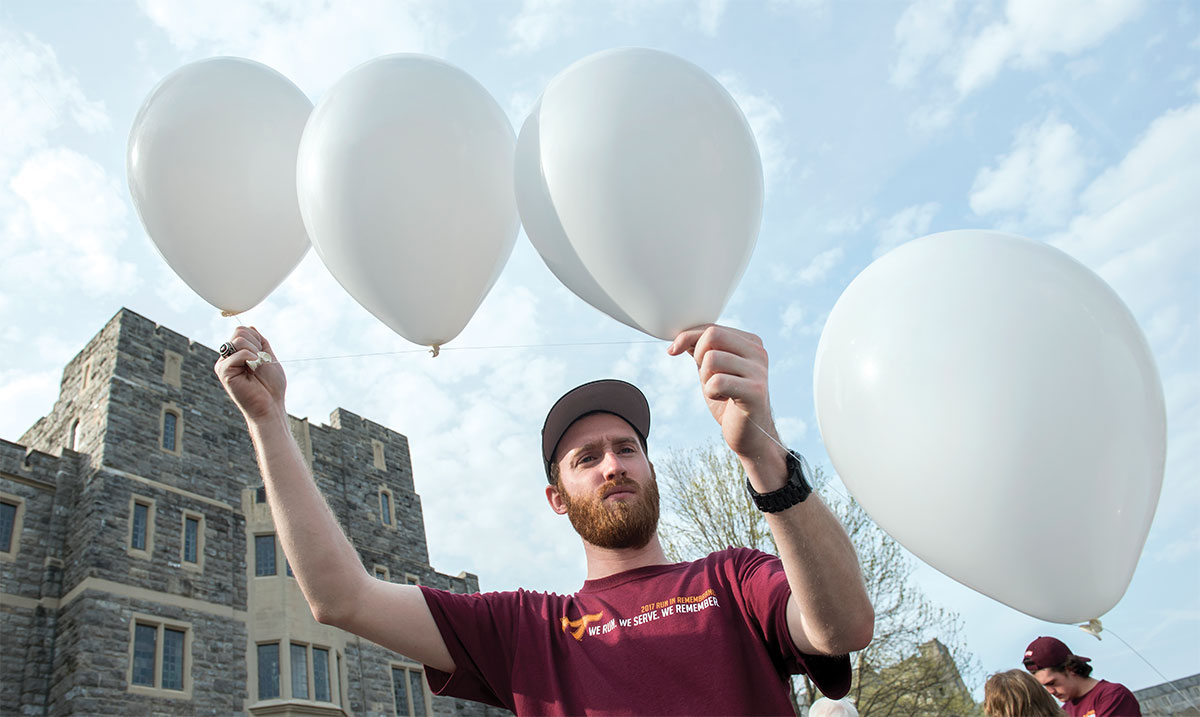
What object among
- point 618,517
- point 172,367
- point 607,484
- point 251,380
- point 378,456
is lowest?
point 618,517

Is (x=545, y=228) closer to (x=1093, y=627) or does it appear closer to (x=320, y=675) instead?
(x=1093, y=627)

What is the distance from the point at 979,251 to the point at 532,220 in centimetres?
103

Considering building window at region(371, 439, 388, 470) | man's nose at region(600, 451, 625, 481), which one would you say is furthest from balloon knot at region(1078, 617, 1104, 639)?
building window at region(371, 439, 388, 470)

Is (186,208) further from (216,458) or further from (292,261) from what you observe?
(216,458)

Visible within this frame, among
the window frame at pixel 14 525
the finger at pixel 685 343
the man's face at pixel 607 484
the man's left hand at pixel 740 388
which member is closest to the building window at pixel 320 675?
the window frame at pixel 14 525

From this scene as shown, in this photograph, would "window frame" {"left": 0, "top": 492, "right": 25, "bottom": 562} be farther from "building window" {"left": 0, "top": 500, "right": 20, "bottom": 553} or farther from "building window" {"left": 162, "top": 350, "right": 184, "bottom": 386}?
"building window" {"left": 162, "top": 350, "right": 184, "bottom": 386}

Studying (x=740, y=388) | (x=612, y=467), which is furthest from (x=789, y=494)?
(x=612, y=467)

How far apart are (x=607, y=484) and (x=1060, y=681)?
318 centimetres

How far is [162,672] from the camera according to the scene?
1171 centimetres

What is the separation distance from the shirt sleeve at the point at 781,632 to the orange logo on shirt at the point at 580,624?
35cm

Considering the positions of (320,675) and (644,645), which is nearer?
(644,645)

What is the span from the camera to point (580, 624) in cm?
188

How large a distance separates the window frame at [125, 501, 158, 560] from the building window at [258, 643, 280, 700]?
8.11 ft

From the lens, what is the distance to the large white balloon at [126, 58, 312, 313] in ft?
8.32
